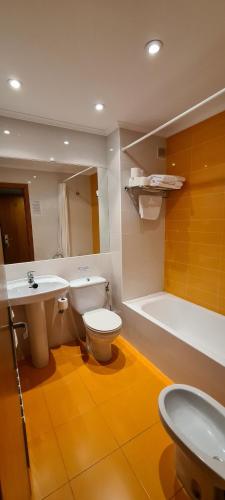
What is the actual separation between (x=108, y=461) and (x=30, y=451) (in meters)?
0.47

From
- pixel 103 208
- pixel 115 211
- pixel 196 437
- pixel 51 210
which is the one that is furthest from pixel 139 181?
pixel 196 437

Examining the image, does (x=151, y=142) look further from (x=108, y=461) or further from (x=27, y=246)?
(x=108, y=461)

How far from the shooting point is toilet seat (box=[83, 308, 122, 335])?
1.88 meters

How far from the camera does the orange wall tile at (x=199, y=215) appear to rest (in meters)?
1.95

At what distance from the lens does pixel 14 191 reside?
197cm

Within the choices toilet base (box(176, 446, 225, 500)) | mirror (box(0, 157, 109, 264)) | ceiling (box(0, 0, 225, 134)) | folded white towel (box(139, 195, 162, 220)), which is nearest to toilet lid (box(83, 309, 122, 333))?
mirror (box(0, 157, 109, 264))

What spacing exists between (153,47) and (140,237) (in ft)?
5.13

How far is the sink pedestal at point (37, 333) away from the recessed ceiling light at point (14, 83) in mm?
1650

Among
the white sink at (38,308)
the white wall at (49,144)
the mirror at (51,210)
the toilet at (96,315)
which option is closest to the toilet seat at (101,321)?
the toilet at (96,315)

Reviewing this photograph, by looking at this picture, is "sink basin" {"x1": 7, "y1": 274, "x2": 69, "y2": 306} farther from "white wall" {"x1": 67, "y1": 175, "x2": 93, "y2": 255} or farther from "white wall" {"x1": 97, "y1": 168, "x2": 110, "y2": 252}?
"white wall" {"x1": 97, "y1": 168, "x2": 110, "y2": 252}

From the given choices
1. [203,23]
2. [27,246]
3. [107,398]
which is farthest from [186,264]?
[203,23]

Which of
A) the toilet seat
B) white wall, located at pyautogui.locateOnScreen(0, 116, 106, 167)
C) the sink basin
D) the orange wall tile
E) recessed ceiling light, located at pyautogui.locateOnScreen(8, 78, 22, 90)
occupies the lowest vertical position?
the toilet seat

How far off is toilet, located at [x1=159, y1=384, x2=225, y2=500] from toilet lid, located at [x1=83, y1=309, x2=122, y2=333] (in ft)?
2.43

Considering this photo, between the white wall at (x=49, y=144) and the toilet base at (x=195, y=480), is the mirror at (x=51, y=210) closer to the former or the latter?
the white wall at (x=49, y=144)
